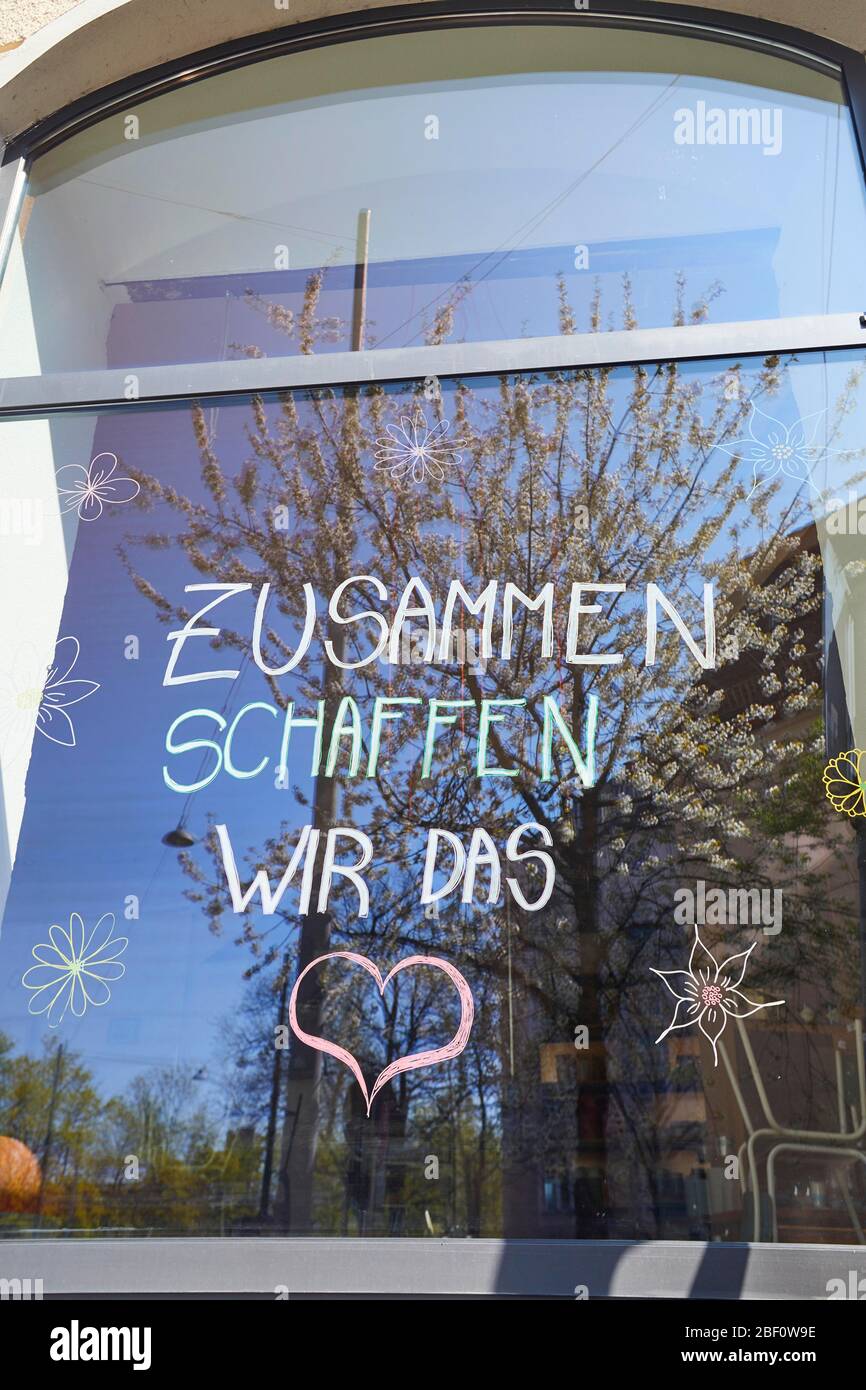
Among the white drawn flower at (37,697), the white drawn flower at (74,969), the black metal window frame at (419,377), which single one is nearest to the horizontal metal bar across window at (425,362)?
the black metal window frame at (419,377)

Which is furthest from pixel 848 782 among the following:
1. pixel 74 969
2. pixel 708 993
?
pixel 74 969

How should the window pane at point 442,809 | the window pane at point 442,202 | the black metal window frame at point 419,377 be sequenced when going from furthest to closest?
the window pane at point 442,202, the window pane at point 442,809, the black metal window frame at point 419,377

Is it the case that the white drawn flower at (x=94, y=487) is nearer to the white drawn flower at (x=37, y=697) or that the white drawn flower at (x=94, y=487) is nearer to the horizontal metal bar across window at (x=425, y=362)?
the horizontal metal bar across window at (x=425, y=362)

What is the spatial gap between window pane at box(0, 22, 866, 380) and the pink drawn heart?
1790mm

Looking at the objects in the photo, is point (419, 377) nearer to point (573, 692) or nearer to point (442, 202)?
point (442, 202)

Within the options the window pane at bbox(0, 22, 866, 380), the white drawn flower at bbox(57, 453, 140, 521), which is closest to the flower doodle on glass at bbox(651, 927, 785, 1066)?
the window pane at bbox(0, 22, 866, 380)

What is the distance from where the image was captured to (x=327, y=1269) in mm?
2404

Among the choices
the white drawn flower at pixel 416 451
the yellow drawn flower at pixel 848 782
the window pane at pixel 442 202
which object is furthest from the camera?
the window pane at pixel 442 202

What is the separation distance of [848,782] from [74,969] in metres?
1.95

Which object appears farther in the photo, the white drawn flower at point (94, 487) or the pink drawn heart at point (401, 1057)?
the white drawn flower at point (94, 487)

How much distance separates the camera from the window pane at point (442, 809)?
8.10ft

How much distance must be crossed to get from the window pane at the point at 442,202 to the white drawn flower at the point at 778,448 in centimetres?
38
